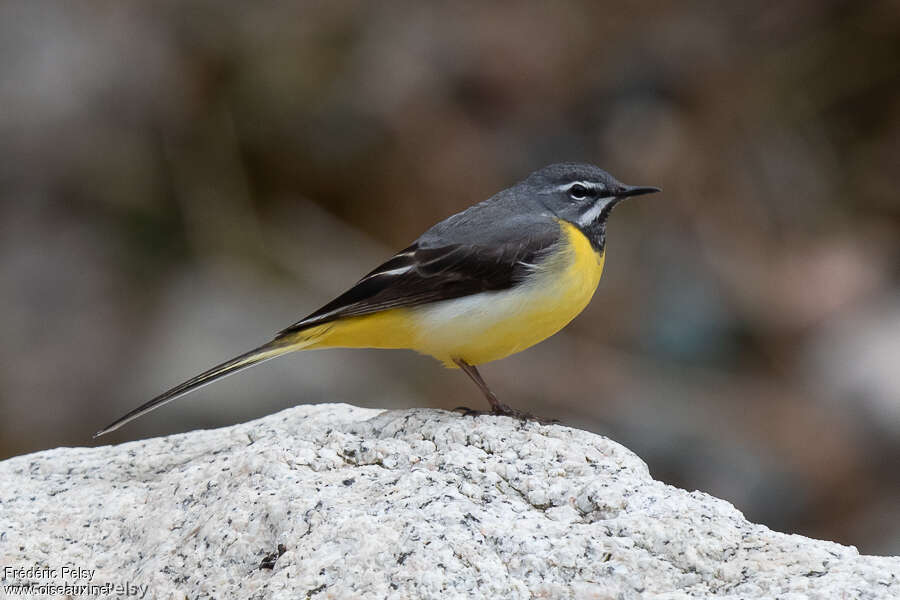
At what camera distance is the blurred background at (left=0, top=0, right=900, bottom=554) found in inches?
465

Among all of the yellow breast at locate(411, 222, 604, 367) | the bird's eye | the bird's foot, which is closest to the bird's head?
the bird's eye

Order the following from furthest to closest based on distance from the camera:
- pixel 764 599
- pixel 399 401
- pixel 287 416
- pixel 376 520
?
1. pixel 399 401
2. pixel 287 416
3. pixel 376 520
4. pixel 764 599

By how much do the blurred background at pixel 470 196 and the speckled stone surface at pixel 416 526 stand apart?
622 cm

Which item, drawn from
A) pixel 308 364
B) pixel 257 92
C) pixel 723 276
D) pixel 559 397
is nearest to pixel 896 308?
pixel 723 276

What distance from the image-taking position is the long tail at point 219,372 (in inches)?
241

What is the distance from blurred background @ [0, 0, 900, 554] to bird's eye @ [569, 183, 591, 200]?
4759mm

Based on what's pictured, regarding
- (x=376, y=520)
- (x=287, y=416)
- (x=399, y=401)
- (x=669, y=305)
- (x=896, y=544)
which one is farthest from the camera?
(x=669, y=305)

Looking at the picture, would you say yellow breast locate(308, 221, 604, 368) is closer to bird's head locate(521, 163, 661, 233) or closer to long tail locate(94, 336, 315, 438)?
long tail locate(94, 336, 315, 438)

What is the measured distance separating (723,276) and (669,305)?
73cm

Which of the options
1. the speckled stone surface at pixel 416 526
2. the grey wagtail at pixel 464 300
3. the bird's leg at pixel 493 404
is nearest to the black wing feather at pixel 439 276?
the grey wagtail at pixel 464 300

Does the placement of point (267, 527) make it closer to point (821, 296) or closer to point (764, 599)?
point (764, 599)

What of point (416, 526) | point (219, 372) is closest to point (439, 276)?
point (219, 372)

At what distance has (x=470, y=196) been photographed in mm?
12875

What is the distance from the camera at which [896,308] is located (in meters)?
12.7
